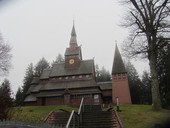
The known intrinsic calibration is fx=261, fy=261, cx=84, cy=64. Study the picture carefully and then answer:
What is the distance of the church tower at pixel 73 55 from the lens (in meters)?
47.8

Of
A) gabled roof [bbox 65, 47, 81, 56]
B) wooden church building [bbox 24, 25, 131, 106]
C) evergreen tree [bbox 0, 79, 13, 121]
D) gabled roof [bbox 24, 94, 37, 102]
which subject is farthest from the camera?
gabled roof [bbox 65, 47, 81, 56]

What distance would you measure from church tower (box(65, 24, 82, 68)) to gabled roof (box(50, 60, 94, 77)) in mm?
907

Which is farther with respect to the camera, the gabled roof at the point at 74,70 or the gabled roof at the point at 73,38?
the gabled roof at the point at 73,38

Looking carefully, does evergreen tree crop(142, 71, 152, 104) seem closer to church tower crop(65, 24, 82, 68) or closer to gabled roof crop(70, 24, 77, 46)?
church tower crop(65, 24, 82, 68)

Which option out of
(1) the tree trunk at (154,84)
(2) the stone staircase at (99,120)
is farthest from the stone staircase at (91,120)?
(1) the tree trunk at (154,84)

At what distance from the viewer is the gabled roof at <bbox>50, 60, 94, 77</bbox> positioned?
147 feet

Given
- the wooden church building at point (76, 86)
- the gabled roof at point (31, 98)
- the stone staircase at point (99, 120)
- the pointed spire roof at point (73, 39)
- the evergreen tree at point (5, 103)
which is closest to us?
the evergreen tree at point (5, 103)

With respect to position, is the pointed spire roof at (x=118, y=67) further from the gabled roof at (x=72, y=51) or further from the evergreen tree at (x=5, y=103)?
the evergreen tree at (x=5, y=103)

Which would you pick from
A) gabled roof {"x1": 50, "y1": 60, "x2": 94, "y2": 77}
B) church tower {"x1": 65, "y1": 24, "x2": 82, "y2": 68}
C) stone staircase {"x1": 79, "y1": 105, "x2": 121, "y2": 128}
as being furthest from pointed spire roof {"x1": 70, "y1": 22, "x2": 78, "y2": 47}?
stone staircase {"x1": 79, "y1": 105, "x2": 121, "y2": 128}

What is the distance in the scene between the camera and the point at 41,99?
41656mm

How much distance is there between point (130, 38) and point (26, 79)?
4997 centimetres

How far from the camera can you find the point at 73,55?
4897 centimetres

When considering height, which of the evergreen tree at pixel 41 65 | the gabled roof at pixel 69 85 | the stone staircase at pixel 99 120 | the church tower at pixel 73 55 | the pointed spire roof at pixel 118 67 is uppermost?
the evergreen tree at pixel 41 65

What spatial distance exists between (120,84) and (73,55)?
11.0 meters
